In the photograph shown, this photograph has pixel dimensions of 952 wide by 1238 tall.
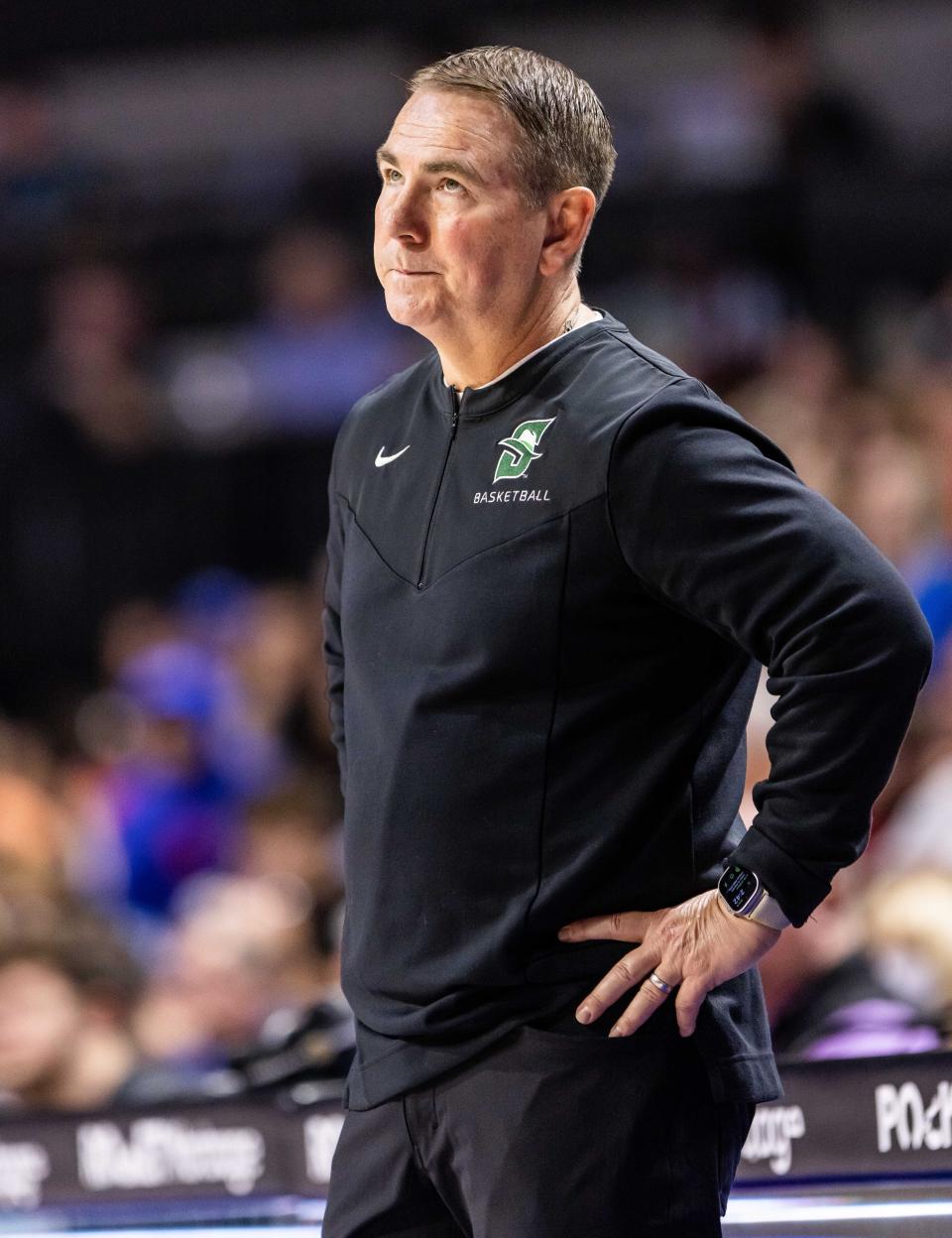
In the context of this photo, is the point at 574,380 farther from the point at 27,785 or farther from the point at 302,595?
the point at 302,595

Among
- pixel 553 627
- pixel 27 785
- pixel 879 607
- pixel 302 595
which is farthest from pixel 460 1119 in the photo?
pixel 302 595

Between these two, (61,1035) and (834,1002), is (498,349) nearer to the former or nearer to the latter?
(834,1002)

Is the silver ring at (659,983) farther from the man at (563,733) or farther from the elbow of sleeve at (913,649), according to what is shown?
the elbow of sleeve at (913,649)

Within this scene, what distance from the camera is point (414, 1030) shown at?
1694 millimetres

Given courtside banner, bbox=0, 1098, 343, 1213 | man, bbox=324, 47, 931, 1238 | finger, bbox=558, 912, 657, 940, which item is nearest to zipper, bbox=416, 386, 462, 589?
man, bbox=324, 47, 931, 1238

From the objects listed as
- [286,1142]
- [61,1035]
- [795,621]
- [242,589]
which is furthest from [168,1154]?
[242,589]

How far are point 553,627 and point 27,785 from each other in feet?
14.2

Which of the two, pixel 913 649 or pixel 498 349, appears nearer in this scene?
pixel 913 649

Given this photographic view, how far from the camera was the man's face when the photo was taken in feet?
5.77

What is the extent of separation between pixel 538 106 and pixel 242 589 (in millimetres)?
5641

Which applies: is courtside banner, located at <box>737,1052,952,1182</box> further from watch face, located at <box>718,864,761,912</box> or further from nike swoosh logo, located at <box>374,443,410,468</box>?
nike swoosh logo, located at <box>374,443,410,468</box>

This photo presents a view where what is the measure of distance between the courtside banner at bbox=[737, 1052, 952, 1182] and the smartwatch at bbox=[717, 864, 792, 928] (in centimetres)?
67

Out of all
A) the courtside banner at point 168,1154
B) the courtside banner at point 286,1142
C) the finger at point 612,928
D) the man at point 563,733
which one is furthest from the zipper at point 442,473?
the courtside banner at point 168,1154

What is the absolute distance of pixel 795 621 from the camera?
1606mm
